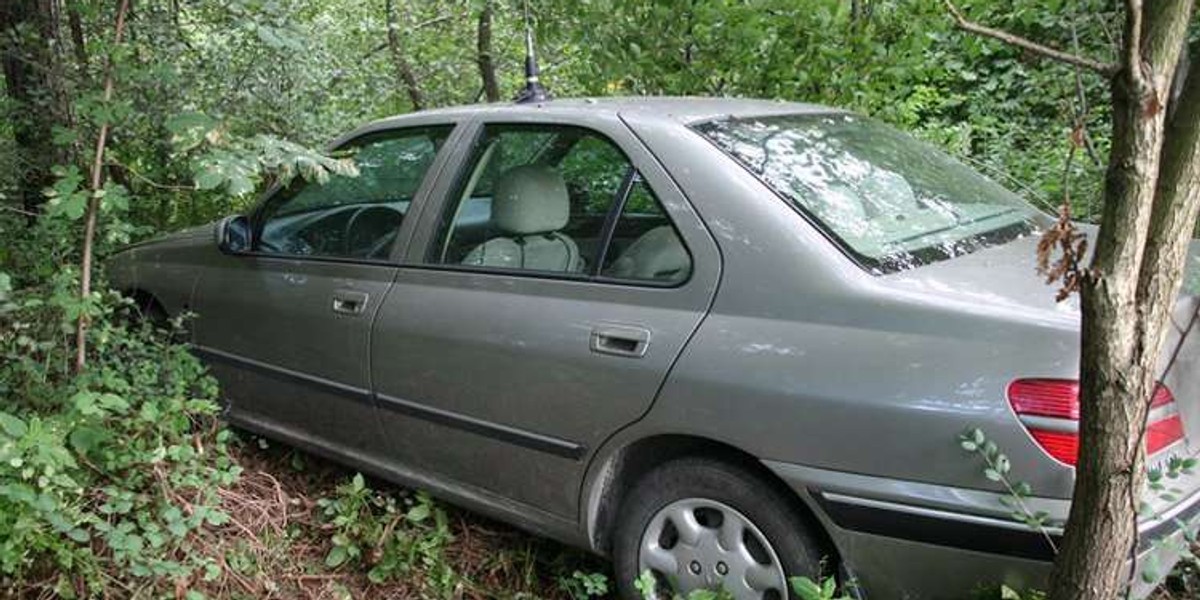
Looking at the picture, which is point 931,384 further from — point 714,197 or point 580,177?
point 580,177

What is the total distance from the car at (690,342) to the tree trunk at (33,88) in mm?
1144

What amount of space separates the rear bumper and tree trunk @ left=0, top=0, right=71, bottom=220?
3.61 m

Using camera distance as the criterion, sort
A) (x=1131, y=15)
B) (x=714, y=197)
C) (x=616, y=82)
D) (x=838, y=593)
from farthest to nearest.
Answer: (x=616, y=82) < (x=714, y=197) < (x=838, y=593) < (x=1131, y=15)

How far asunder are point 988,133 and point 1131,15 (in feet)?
21.3

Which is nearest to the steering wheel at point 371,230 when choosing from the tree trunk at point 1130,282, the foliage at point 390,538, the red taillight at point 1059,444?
the foliage at point 390,538

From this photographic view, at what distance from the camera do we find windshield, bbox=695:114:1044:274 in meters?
2.50

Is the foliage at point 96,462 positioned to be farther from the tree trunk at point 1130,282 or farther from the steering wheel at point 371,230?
the tree trunk at point 1130,282

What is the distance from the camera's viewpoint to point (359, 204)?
3.59 m

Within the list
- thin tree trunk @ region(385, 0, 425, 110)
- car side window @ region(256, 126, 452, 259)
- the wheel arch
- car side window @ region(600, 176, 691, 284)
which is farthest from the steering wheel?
thin tree trunk @ region(385, 0, 425, 110)

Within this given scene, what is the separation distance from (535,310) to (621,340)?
351 mm

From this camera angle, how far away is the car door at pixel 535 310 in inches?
102

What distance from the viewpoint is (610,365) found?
2600 millimetres

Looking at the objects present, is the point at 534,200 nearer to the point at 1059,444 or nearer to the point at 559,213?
the point at 559,213

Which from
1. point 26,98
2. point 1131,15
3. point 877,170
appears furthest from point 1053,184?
point 26,98
